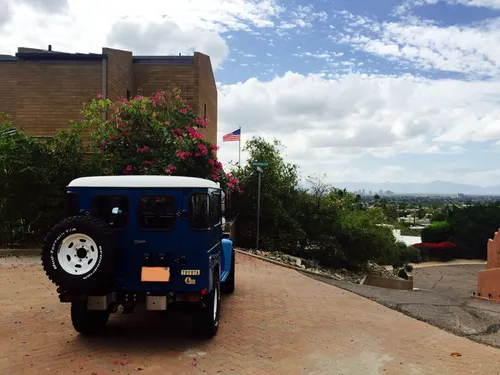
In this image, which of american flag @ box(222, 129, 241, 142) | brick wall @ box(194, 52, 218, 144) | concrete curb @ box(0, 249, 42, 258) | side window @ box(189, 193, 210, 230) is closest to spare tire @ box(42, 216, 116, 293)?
side window @ box(189, 193, 210, 230)

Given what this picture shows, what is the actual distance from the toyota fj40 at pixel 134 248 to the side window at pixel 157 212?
0.01 meters

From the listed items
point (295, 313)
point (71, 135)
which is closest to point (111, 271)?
point (295, 313)

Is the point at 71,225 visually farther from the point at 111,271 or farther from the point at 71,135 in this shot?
the point at 71,135

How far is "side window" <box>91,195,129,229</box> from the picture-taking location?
5902mm

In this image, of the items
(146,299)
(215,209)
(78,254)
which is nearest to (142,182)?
(78,254)

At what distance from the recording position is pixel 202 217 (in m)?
5.98

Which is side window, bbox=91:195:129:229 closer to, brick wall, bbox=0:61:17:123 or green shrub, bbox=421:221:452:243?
brick wall, bbox=0:61:17:123

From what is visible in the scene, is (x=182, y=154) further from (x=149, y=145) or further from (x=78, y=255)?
(x=78, y=255)

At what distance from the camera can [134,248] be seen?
5801mm

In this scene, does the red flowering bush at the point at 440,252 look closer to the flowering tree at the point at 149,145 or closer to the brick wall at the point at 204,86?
the brick wall at the point at 204,86

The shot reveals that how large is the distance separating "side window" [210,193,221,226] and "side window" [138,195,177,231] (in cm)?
66

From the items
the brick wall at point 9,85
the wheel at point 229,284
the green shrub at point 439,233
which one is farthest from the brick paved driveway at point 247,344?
the green shrub at point 439,233

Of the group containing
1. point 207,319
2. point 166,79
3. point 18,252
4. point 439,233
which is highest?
point 166,79

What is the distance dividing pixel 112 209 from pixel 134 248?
1.96 ft
